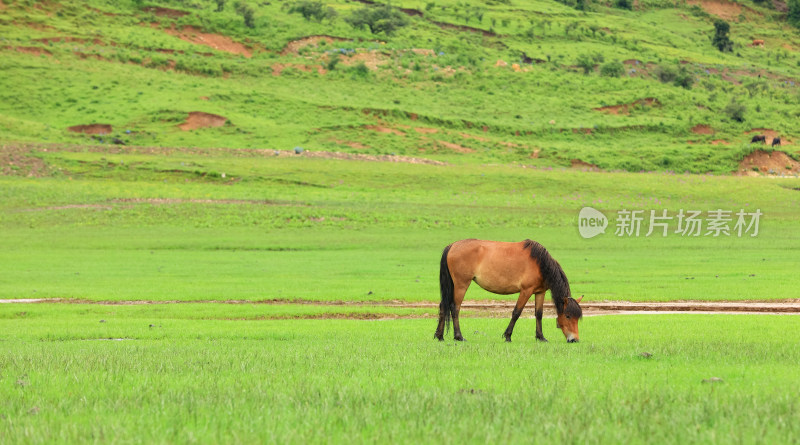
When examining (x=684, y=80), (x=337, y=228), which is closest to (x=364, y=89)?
(x=684, y=80)

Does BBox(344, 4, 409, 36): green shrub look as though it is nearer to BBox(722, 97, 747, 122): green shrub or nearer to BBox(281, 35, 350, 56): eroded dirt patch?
BBox(281, 35, 350, 56): eroded dirt patch

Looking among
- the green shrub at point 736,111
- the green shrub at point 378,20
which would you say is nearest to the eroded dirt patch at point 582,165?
the green shrub at point 736,111

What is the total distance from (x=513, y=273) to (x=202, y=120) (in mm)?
71369

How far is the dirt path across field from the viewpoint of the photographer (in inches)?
844

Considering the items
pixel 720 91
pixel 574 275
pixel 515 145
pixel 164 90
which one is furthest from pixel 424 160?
pixel 720 91

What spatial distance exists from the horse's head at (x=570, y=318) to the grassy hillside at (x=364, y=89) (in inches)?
2461

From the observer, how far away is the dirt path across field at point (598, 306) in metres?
21.4

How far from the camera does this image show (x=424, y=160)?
246 ft

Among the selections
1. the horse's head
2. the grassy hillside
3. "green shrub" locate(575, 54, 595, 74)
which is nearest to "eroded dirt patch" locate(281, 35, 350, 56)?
the grassy hillside

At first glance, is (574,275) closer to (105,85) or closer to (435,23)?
(105,85)

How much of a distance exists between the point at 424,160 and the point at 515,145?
12874mm

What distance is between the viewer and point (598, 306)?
75.0ft

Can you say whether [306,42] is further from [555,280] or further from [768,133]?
[555,280]

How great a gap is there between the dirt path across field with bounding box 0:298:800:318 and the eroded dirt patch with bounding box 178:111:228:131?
57.1 metres
